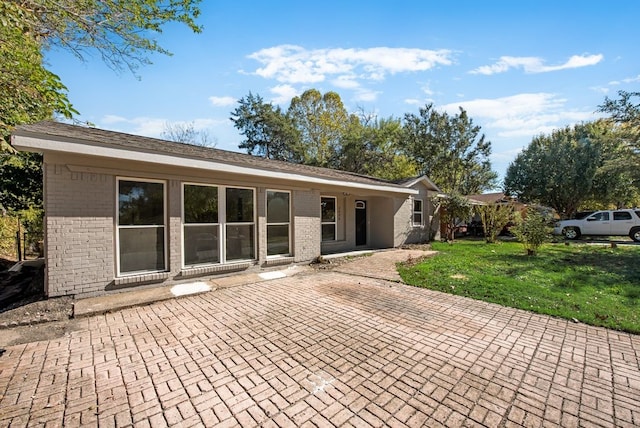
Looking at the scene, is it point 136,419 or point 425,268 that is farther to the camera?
point 425,268

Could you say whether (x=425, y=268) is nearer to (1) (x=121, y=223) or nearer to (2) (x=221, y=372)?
(2) (x=221, y=372)

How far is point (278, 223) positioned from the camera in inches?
349

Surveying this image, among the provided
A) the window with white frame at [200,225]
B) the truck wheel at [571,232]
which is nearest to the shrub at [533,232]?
the truck wheel at [571,232]

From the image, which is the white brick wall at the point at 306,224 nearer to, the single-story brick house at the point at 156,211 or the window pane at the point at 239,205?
the single-story brick house at the point at 156,211

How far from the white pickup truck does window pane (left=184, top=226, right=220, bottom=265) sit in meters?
17.4

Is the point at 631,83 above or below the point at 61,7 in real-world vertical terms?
above

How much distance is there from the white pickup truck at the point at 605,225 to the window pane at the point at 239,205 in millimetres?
16443

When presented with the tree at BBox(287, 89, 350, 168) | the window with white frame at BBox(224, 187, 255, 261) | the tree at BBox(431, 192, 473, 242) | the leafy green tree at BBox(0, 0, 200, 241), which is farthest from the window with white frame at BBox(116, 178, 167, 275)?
the tree at BBox(287, 89, 350, 168)

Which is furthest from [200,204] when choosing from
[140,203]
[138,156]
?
[138,156]

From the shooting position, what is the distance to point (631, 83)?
13.9 m

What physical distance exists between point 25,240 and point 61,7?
9.75 metres

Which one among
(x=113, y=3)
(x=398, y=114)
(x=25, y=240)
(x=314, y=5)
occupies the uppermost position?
(x=398, y=114)

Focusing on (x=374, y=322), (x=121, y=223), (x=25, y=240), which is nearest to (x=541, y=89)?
(x=374, y=322)

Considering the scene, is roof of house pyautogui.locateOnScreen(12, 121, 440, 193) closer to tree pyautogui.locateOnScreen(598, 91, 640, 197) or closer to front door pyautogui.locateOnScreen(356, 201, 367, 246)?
front door pyautogui.locateOnScreen(356, 201, 367, 246)
